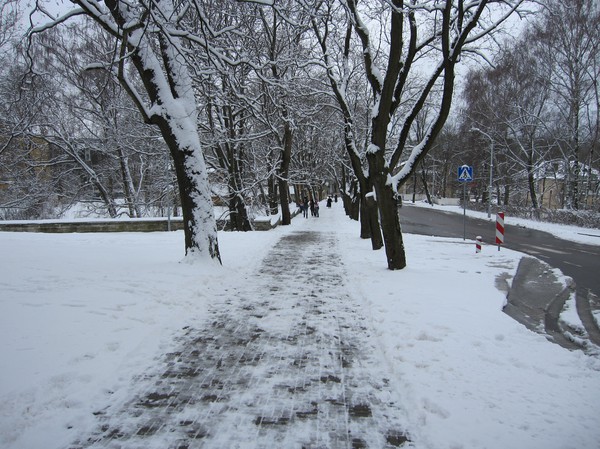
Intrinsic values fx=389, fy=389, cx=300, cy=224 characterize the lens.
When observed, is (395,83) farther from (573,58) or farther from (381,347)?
(573,58)

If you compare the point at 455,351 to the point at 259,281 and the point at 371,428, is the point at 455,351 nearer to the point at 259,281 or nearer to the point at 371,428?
the point at 371,428

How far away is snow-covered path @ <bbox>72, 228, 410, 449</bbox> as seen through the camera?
9.63ft

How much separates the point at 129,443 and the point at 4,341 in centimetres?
229

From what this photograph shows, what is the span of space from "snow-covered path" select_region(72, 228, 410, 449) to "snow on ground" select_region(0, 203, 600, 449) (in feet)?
0.68

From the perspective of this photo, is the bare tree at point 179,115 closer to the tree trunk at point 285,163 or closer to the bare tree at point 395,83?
the bare tree at point 395,83

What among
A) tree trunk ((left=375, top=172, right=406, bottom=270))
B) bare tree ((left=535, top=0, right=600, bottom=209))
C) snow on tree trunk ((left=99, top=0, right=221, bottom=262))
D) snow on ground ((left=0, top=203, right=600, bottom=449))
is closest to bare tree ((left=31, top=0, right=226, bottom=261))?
snow on tree trunk ((left=99, top=0, right=221, bottom=262))

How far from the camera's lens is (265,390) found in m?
3.62

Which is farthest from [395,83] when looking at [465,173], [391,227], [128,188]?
[128,188]

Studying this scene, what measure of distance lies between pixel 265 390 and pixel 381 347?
1.68m

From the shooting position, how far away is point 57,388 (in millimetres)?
3473

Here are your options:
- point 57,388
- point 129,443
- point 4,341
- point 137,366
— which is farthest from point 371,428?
point 4,341

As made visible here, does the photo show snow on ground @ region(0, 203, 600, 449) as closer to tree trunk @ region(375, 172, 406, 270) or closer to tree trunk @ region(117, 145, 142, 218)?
tree trunk @ region(375, 172, 406, 270)

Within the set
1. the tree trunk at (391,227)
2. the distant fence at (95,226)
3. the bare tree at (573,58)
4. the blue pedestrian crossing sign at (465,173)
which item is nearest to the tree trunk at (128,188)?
the distant fence at (95,226)

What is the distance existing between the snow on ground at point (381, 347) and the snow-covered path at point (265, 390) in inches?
8.2
